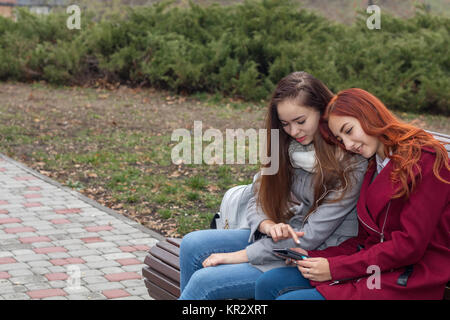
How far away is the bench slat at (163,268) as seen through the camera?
3.49m

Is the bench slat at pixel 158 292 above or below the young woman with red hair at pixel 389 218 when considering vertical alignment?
below

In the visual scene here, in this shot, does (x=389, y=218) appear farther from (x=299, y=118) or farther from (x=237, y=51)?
(x=237, y=51)

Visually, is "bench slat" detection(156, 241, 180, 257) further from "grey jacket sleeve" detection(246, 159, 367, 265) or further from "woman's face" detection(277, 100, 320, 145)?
"woman's face" detection(277, 100, 320, 145)

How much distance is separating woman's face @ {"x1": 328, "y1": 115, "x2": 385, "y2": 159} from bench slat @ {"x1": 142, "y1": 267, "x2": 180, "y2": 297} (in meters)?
1.30

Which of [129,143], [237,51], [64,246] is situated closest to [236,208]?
[64,246]

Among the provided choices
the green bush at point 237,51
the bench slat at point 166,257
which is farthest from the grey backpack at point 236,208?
the green bush at point 237,51

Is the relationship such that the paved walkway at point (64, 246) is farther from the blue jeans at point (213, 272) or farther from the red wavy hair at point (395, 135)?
the red wavy hair at point (395, 135)

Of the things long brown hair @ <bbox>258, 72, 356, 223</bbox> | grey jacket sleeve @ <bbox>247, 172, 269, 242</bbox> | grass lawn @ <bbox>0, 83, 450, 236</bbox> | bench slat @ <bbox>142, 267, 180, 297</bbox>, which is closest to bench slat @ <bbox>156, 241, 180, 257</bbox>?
bench slat @ <bbox>142, 267, 180, 297</bbox>

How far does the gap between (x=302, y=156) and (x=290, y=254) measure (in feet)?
1.71

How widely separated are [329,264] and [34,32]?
1503cm

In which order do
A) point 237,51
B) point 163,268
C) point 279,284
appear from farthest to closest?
point 237,51
point 163,268
point 279,284

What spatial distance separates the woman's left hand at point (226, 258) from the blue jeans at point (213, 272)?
3 centimetres

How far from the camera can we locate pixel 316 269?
2650mm
